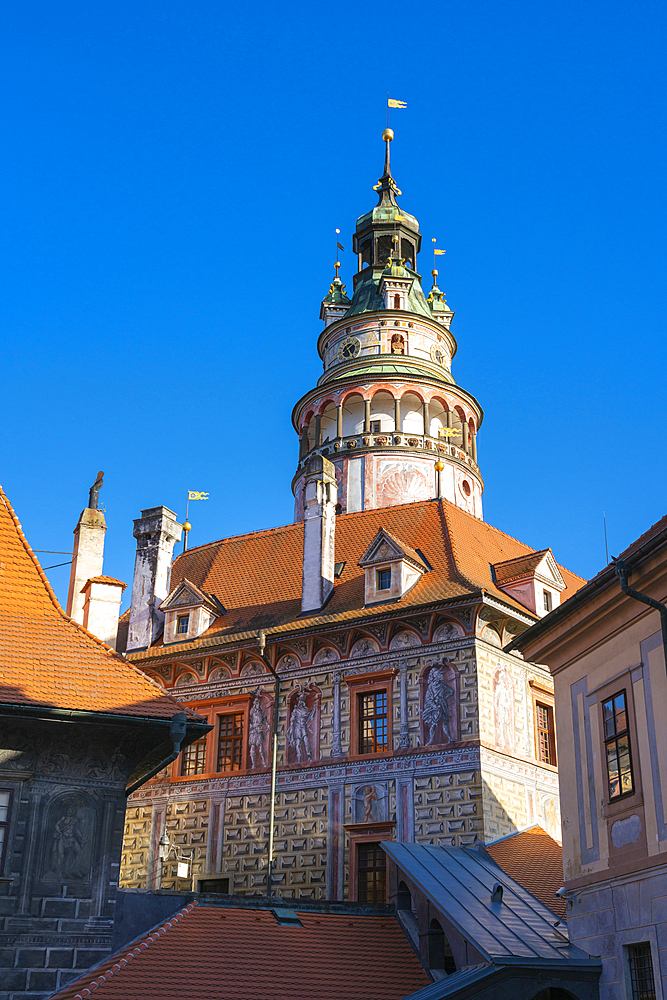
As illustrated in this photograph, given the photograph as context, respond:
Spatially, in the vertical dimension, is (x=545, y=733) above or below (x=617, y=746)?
above

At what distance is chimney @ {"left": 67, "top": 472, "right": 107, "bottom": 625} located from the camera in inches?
767

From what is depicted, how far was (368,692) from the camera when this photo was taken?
2041 centimetres

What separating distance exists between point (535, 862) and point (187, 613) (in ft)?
30.9

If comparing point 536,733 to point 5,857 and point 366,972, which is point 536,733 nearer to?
point 366,972

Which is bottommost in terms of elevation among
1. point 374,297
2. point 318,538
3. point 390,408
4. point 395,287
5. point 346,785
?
point 346,785

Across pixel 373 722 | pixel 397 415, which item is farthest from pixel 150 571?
pixel 397 415

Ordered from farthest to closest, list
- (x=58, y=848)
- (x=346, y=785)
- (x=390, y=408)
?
1. (x=390, y=408)
2. (x=346, y=785)
3. (x=58, y=848)

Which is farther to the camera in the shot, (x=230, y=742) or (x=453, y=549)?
(x=453, y=549)

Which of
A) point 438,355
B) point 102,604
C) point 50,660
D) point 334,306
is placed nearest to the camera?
point 50,660

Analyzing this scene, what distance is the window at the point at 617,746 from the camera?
11453 millimetres

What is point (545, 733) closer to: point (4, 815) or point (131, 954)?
point (131, 954)

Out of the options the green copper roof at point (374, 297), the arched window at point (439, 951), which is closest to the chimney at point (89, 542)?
the arched window at point (439, 951)

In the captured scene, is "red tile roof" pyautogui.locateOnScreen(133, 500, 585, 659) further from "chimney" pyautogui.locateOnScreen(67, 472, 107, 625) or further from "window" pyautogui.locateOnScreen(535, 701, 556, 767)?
"chimney" pyautogui.locateOnScreen(67, 472, 107, 625)

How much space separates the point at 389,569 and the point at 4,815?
9.70 m
